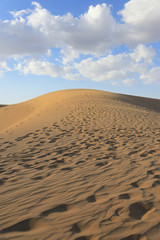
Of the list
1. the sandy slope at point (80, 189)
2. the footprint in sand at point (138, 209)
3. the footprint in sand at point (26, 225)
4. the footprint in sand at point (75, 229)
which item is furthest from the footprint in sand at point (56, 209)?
the footprint in sand at point (138, 209)

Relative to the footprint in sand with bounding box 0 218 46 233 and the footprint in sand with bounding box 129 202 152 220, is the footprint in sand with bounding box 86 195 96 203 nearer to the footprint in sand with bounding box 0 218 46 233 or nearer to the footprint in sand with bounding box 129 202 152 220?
the footprint in sand with bounding box 129 202 152 220

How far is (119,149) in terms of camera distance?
6453mm

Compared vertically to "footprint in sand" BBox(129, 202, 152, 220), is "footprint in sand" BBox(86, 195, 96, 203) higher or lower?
higher

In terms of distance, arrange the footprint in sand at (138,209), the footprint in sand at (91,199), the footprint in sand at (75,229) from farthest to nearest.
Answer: the footprint in sand at (91,199)
the footprint in sand at (138,209)
the footprint in sand at (75,229)

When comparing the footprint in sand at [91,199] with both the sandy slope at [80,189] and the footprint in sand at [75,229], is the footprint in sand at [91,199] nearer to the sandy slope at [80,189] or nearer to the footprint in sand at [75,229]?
the sandy slope at [80,189]

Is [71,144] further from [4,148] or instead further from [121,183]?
[121,183]

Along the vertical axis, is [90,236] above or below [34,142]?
below

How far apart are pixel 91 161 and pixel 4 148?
12.1ft

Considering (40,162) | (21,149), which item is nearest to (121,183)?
(40,162)

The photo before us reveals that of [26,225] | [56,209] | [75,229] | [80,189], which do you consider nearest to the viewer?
[75,229]

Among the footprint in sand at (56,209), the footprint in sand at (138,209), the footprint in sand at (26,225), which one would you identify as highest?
the footprint in sand at (56,209)

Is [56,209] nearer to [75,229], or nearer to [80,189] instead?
[75,229]

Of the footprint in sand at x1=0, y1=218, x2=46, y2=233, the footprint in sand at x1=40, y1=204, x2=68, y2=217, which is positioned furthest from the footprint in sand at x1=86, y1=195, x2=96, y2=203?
the footprint in sand at x1=0, y1=218, x2=46, y2=233

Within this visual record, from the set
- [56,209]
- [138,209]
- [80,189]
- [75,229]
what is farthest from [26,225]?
[138,209]
